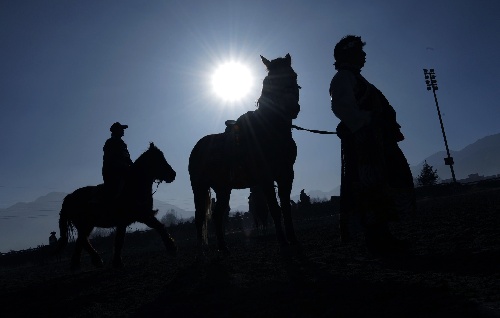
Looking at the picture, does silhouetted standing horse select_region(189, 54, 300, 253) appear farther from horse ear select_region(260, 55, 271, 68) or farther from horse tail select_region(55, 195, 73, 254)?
horse tail select_region(55, 195, 73, 254)

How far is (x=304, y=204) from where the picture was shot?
3272 cm

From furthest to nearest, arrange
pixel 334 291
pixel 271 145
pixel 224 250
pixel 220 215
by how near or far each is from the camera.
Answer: pixel 220 215, pixel 224 250, pixel 271 145, pixel 334 291

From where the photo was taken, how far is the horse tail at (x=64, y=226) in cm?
864

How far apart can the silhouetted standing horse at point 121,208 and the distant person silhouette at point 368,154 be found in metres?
5.10

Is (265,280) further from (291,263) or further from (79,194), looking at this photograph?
(79,194)

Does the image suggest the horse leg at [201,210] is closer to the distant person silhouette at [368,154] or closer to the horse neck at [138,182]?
the horse neck at [138,182]

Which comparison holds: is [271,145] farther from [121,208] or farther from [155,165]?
[121,208]

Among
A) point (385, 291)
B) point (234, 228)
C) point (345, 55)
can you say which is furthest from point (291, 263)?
point (234, 228)

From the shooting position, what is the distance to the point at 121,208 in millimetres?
7875

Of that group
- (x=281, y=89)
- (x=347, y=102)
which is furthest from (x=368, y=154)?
(x=281, y=89)

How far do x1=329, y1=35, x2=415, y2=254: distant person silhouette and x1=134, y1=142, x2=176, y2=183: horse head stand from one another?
5.46 meters

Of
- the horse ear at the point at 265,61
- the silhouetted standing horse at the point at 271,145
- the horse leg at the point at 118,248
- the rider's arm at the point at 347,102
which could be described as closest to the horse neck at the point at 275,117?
the silhouetted standing horse at the point at 271,145

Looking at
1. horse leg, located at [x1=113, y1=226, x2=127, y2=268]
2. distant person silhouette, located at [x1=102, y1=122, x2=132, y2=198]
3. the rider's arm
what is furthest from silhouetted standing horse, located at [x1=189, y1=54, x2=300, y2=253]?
distant person silhouette, located at [x1=102, y1=122, x2=132, y2=198]

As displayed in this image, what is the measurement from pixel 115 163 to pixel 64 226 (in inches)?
96.9
